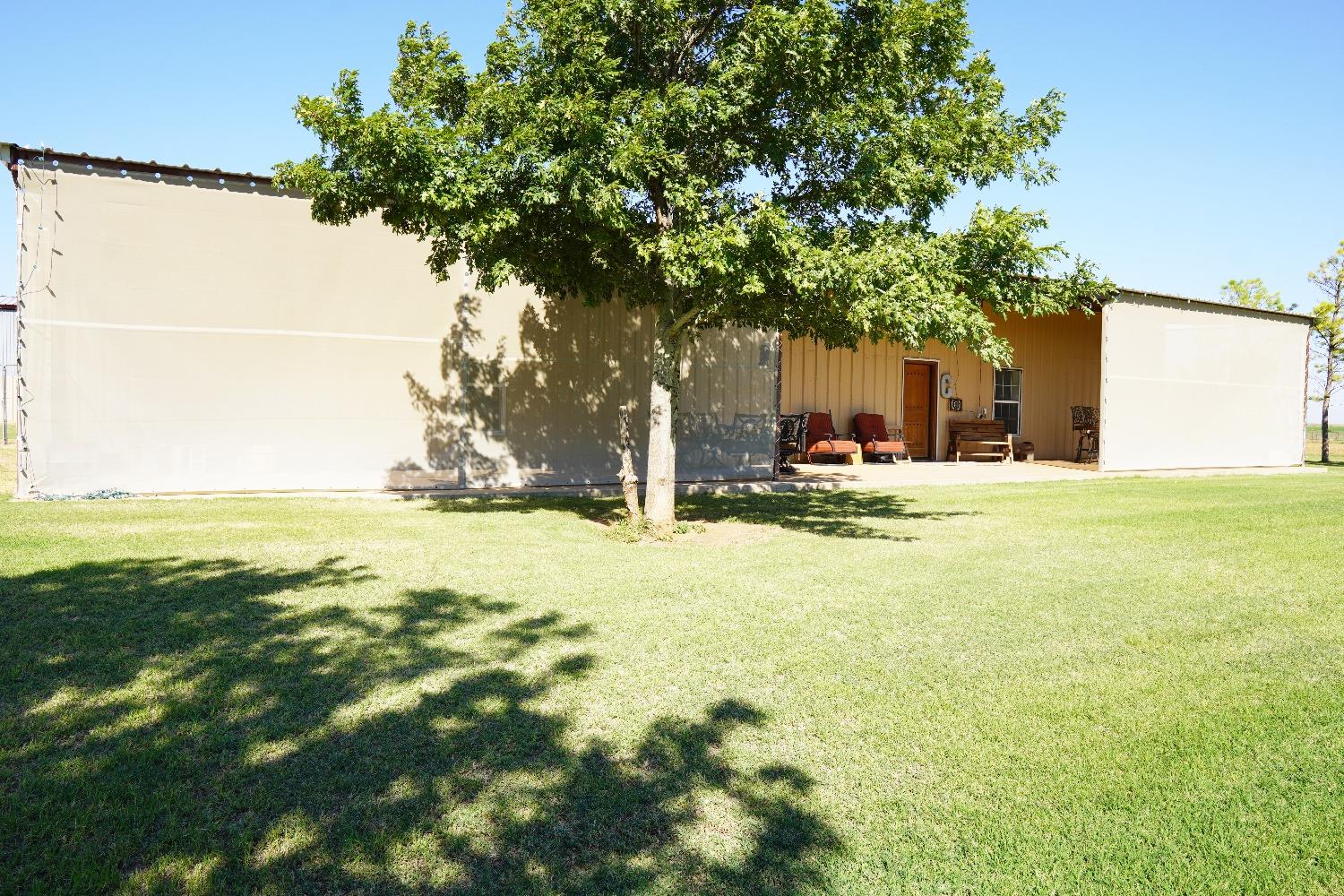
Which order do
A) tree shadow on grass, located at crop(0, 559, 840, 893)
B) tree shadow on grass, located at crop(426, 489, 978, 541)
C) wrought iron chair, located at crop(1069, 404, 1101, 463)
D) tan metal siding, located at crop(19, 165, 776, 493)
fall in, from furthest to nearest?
wrought iron chair, located at crop(1069, 404, 1101, 463) < tan metal siding, located at crop(19, 165, 776, 493) < tree shadow on grass, located at crop(426, 489, 978, 541) < tree shadow on grass, located at crop(0, 559, 840, 893)

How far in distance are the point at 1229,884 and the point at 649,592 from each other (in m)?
3.64

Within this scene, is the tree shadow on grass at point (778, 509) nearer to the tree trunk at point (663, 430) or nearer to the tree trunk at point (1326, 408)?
the tree trunk at point (663, 430)

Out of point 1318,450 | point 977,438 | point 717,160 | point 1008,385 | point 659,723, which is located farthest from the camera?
point 1318,450

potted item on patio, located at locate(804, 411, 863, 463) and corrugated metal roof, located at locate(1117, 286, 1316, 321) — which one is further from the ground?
corrugated metal roof, located at locate(1117, 286, 1316, 321)

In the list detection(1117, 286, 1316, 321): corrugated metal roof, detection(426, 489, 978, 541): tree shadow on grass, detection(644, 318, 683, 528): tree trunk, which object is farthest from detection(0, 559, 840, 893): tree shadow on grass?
detection(1117, 286, 1316, 321): corrugated metal roof

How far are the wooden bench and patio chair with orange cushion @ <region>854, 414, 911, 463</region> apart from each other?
5.02 feet

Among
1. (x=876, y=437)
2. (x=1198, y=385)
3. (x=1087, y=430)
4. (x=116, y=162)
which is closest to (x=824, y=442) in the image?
(x=876, y=437)

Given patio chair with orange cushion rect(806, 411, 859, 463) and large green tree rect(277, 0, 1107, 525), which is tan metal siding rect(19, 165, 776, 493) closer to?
large green tree rect(277, 0, 1107, 525)

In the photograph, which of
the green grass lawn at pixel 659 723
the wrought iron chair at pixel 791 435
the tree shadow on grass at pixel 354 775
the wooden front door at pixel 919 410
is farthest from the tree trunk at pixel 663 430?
the wooden front door at pixel 919 410

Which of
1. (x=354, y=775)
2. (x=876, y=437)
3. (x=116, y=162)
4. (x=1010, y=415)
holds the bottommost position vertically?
(x=354, y=775)

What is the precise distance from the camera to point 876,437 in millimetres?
17016

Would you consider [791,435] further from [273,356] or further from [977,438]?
[273,356]

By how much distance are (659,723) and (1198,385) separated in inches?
699

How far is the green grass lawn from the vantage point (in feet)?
7.78
